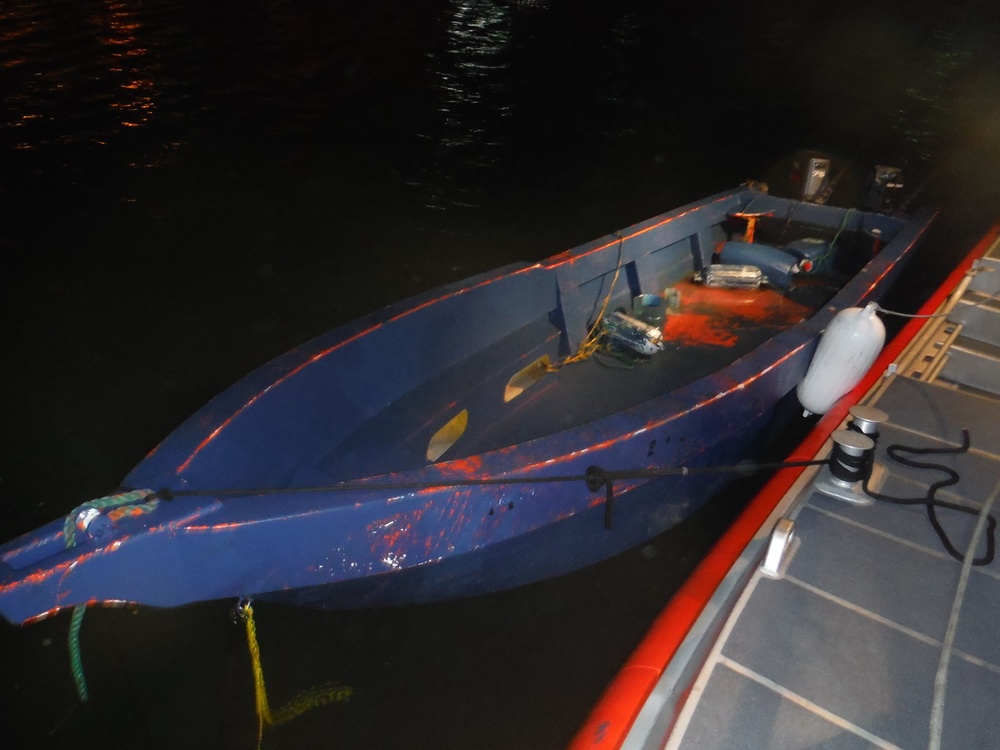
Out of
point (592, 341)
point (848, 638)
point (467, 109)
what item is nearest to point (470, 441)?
point (592, 341)

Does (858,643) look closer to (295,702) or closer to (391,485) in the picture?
(391,485)

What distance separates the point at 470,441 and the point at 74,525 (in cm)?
193

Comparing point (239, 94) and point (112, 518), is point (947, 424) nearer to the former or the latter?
point (112, 518)

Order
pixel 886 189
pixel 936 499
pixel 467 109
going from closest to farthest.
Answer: pixel 936 499 < pixel 886 189 < pixel 467 109

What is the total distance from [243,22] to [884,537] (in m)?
23.3

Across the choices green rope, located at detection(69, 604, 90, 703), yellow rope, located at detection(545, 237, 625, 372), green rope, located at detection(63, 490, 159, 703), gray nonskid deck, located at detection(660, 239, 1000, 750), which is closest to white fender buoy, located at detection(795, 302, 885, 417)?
gray nonskid deck, located at detection(660, 239, 1000, 750)

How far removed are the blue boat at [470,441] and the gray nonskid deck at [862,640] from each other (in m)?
0.63

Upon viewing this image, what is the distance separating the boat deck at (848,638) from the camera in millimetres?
1710

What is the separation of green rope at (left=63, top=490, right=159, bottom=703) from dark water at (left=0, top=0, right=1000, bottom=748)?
33.5 inches

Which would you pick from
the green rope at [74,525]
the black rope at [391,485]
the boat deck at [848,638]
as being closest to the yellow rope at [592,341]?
the black rope at [391,485]

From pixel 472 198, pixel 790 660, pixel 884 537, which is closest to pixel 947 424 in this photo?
pixel 884 537

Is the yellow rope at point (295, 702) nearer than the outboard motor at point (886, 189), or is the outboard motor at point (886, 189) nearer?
the yellow rope at point (295, 702)

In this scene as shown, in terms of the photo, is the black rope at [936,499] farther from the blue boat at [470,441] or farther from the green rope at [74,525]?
the green rope at [74,525]

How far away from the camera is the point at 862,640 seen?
1.94 metres
